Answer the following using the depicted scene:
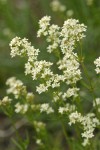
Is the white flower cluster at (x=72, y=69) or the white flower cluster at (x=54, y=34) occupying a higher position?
the white flower cluster at (x=54, y=34)

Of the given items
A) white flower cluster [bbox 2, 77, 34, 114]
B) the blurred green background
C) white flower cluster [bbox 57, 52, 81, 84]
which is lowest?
white flower cluster [bbox 57, 52, 81, 84]

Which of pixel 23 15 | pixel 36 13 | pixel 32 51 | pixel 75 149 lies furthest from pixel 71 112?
pixel 36 13

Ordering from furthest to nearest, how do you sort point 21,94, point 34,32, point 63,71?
point 34,32, point 21,94, point 63,71

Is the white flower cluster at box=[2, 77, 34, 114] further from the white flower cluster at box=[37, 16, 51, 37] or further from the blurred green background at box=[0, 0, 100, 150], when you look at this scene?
the blurred green background at box=[0, 0, 100, 150]

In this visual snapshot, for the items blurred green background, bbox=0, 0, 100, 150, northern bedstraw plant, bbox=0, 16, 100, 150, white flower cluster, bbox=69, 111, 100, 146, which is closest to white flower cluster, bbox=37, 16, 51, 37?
northern bedstraw plant, bbox=0, 16, 100, 150

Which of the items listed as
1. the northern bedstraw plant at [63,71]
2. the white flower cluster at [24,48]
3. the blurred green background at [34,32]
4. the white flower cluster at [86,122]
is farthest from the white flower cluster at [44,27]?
the blurred green background at [34,32]

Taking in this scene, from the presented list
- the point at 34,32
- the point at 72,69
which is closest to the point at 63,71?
the point at 72,69

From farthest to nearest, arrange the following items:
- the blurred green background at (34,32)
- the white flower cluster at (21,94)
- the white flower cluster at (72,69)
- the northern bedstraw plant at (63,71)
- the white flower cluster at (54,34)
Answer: the blurred green background at (34,32)
the white flower cluster at (21,94)
the white flower cluster at (54,34)
the white flower cluster at (72,69)
the northern bedstraw plant at (63,71)

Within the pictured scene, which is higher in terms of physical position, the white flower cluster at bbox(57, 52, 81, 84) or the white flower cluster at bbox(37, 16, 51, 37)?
the white flower cluster at bbox(37, 16, 51, 37)

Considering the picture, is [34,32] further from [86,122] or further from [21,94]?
[86,122]

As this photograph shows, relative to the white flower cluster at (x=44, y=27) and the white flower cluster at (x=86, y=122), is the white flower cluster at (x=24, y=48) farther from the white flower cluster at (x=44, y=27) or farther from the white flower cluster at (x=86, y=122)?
the white flower cluster at (x=86, y=122)

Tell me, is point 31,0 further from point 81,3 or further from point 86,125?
point 86,125

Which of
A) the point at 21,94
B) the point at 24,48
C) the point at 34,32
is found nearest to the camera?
the point at 24,48
